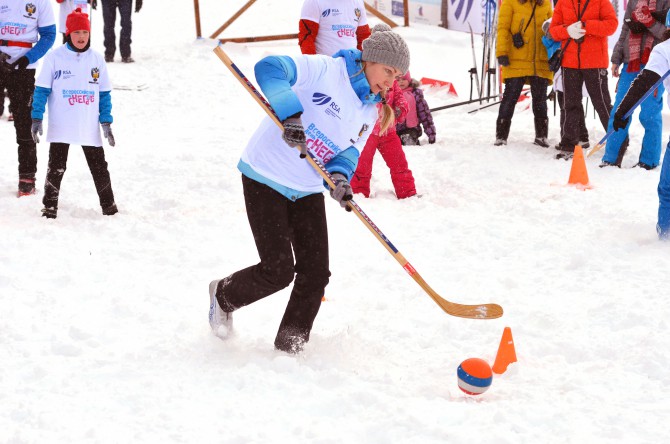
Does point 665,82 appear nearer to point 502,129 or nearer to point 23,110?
point 502,129

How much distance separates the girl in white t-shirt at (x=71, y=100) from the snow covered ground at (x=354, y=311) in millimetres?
478

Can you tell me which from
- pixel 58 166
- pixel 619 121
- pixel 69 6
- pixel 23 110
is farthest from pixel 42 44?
pixel 69 6

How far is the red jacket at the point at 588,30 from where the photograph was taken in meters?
7.95

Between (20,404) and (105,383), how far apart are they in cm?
39

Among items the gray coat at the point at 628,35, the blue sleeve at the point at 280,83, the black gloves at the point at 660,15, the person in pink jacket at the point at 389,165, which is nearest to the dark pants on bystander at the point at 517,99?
the gray coat at the point at 628,35

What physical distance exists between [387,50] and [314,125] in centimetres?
49

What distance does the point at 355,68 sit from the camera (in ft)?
12.1

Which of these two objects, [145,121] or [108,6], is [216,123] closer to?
[145,121]

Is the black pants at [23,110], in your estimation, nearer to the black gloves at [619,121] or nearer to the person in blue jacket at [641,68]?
the black gloves at [619,121]

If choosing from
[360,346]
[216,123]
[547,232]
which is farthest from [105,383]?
[216,123]

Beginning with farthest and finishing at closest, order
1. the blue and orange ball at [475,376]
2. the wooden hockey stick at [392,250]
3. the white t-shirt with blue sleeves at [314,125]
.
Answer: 1. the wooden hockey stick at [392,250]
2. the white t-shirt with blue sleeves at [314,125]
3. the blue and orange ball at [475,376]

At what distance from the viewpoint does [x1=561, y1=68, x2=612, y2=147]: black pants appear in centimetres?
810

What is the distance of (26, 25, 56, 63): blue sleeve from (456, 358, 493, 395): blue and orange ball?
478 cm

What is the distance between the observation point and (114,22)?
12.3 metres
